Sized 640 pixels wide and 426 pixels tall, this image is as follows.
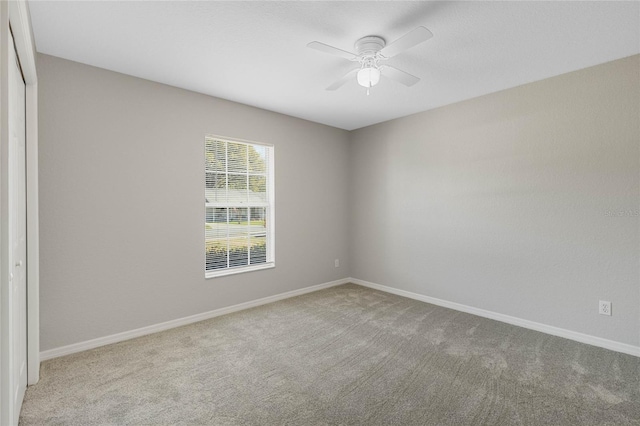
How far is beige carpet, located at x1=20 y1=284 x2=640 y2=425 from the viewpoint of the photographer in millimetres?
1888

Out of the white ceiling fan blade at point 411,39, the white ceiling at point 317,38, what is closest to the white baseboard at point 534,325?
the white ceiling at point 317,38

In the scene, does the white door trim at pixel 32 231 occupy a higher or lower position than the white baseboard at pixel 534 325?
higher

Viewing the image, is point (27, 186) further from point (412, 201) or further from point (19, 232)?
point (412, 201)

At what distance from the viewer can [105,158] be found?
2.83 meters

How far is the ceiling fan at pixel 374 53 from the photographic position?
1.97 metres

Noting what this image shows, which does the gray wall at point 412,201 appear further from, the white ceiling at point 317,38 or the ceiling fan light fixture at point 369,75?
the ceiling fan light fixture at point 369,75

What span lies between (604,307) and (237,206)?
3.84m

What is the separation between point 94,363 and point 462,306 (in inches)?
146

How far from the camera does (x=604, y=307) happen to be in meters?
2.78

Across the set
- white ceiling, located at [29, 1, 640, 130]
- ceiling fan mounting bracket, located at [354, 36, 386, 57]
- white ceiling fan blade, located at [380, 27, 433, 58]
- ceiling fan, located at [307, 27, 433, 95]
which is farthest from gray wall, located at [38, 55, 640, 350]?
white ceiling fan blade, located at [380, 27, 433, 58]

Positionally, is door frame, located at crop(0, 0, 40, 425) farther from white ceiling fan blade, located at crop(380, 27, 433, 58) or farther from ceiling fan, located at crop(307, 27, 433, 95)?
white ceiling fan blade, located at crop(380, 27, 433, 58)

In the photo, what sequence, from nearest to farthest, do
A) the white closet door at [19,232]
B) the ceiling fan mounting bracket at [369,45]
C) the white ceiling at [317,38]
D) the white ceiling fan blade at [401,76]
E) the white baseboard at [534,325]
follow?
1. the white closet door at [19,232]
2. the white ceiling at [317,38]
3. the ceiling fan mounting bracket at [369,45]
4. the white ceiling fan blade at [401,76]
5. the white baseboard at [534,325]

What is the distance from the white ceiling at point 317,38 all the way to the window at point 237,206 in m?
0.82

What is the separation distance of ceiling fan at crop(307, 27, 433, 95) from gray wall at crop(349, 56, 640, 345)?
5.09ft
